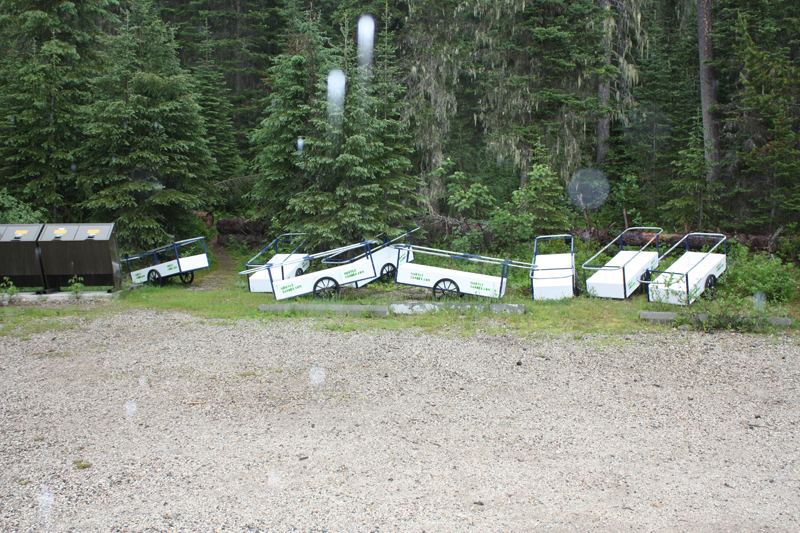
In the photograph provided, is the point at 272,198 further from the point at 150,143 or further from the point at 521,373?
the point at 521,373

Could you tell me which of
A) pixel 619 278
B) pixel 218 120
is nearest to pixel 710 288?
pixel 619 278

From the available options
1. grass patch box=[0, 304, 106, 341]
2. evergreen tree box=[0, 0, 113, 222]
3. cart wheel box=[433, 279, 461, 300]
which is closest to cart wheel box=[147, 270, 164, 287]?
grass patch box=[0, 304, 106, 341]

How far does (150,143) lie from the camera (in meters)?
14.5

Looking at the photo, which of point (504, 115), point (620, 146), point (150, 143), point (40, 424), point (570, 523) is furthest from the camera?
point (620, 146)

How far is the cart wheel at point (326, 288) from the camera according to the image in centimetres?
1069

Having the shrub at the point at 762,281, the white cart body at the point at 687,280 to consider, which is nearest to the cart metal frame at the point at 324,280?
the white cart body at the point at 687,280

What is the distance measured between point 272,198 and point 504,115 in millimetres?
7134

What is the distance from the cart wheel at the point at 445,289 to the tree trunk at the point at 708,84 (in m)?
10.2

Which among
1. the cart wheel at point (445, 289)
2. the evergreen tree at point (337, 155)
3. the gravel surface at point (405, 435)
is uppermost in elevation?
the evergreen tree at point (337, 155)

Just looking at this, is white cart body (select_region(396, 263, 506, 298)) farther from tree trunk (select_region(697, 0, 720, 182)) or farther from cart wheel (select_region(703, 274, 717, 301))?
tree trunk (select_region(697, 0, 720, 182))

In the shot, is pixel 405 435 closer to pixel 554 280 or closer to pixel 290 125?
pixel 554 280

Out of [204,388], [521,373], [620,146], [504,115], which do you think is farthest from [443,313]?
[620,146]

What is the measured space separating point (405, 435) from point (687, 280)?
6.77 metres

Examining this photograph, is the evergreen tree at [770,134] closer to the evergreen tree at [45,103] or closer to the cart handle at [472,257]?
the cart handle at [472,257]
